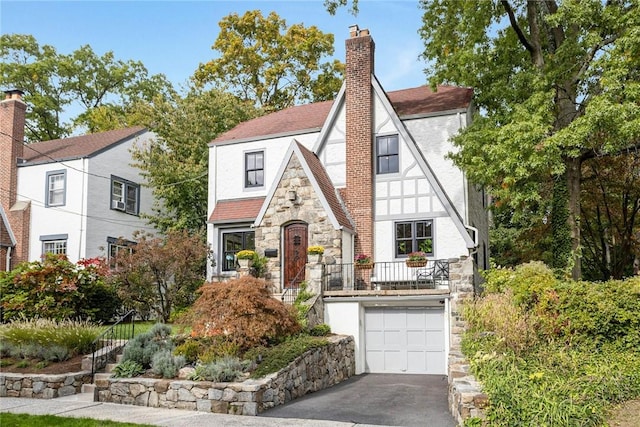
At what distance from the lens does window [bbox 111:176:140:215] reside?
25312 mm

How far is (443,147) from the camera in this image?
62.1 feet

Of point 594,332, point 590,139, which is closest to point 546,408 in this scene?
point 594,332

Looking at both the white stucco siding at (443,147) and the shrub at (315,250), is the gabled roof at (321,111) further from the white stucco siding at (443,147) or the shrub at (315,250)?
the shrub at (315,250)

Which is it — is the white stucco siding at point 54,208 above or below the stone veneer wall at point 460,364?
above

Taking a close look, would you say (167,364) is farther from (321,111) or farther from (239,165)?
(321,111)

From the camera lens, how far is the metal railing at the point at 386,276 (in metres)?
16.7

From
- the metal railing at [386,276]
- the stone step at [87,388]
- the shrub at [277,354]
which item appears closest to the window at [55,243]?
the metal railing at [386,276]

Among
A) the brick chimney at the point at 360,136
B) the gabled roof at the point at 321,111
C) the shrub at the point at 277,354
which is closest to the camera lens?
the shrub at the point at 277,354

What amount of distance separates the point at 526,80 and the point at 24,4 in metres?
12.9

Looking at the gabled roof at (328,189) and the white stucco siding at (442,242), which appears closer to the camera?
the white stucco siding at (442,242)

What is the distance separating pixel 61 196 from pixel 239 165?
8360 mm

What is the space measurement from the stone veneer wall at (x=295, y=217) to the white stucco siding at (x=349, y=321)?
190 cm

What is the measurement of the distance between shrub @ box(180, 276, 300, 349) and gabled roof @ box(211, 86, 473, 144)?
1022 cm

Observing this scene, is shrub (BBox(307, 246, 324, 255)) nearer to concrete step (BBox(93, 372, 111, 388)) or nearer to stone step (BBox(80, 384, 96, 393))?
concrete step (BBox(93, 372, 111, 388))
